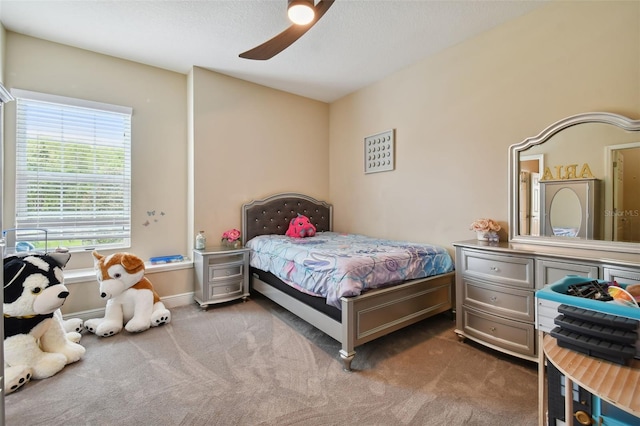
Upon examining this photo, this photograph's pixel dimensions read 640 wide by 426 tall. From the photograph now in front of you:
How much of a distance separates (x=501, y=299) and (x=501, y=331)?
0.24 m

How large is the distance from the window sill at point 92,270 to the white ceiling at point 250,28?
94.3 inches

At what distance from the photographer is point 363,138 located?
13.2 ft

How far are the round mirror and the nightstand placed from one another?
3.11 metres

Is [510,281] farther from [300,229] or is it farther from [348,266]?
[300,229]

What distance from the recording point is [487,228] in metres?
2.52

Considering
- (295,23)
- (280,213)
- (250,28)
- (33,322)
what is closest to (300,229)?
(280,213)

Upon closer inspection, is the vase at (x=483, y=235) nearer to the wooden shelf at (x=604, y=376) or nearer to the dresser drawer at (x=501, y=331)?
the dresser drawer at (x=501, y=331)

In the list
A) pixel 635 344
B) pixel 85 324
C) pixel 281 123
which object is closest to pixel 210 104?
pixel 281 123

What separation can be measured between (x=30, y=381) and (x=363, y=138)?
4.02 meters

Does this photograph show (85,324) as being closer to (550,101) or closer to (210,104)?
(210,104)

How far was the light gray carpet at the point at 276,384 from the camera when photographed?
1607 millimetres

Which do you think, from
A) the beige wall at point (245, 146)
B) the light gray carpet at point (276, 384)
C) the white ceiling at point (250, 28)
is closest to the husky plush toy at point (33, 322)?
the light gray carpet at point (276, 384)

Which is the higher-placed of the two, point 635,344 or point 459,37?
point 459,37

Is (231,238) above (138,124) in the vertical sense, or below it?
below
